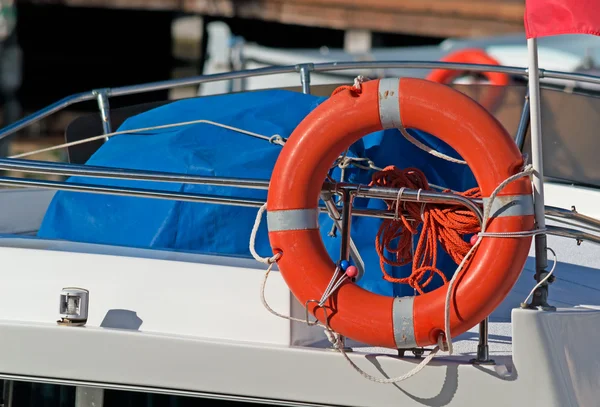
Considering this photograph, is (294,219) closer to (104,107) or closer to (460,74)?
(104,107)

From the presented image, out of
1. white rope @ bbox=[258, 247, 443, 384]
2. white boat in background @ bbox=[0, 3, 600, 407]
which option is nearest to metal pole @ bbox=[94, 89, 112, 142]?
white boat in background @ bbox=[0, 3, 600, 407]

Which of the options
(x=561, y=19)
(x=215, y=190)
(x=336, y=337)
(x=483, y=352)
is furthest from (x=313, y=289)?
(x=561, y=19)

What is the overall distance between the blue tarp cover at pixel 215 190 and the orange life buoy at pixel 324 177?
410mm

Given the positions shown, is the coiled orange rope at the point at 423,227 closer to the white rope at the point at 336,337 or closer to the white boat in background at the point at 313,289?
the white boat in background at the point at 313,289

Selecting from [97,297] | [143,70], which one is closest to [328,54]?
[143,70]

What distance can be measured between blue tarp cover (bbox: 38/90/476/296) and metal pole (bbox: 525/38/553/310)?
485 mm

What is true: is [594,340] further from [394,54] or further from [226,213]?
[394,54]

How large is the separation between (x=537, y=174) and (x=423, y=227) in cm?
26

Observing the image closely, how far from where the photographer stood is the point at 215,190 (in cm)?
257

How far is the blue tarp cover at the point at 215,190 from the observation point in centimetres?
248

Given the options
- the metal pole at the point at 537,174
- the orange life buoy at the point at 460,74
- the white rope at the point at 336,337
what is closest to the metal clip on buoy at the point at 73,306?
the white rope at the point at 336,337

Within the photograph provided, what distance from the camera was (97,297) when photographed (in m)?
2.21

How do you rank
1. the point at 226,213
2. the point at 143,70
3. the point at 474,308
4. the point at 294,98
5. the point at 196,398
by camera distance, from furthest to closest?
the point at 143,70 → the point at 294,98 → the point at 226,213 → the point at 196,398 → the point at 474,308

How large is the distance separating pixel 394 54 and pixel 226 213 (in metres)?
6.40
